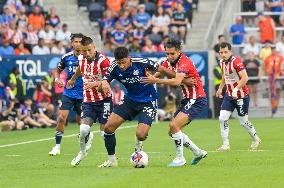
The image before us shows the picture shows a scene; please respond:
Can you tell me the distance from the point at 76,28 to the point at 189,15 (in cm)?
450

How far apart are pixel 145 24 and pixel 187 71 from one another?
20.2 m

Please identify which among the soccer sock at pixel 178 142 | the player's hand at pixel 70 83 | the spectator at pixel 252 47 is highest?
the player's hand at pixel 70 83

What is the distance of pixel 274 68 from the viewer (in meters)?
34.5

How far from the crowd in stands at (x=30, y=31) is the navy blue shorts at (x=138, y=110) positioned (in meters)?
18.2

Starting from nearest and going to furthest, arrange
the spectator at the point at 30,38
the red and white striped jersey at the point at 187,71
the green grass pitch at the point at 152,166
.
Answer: the green grass pitch at the point at 152,166 < the red and white striped jersey at the point at 187,71 < the spectator at the point at 30,38

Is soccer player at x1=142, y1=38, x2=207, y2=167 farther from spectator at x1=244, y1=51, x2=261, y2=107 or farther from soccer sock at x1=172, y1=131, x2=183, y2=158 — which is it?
spectator at x1=244, y1=51, x2=261, y2=107

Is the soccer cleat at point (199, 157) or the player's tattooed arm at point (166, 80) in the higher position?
the player's tattooed arm at point (166, 80)

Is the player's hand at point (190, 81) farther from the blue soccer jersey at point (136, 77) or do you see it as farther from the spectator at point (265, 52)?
the spectator at point (265, 52)

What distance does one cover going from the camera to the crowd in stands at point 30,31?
115 feet

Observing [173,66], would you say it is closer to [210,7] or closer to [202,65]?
[202,65]

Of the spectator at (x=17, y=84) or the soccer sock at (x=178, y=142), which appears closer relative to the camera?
the soccer sock at (x=178, y=142)

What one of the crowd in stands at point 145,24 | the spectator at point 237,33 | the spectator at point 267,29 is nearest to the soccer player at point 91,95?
the crowd in stands at point 145,24

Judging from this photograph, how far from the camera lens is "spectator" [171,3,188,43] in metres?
36.6

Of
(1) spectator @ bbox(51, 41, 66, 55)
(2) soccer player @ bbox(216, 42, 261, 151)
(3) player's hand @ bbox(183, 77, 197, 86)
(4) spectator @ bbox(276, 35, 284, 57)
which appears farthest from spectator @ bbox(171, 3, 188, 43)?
(3) player's hand @ bbox(183, 77, 197, 86)
